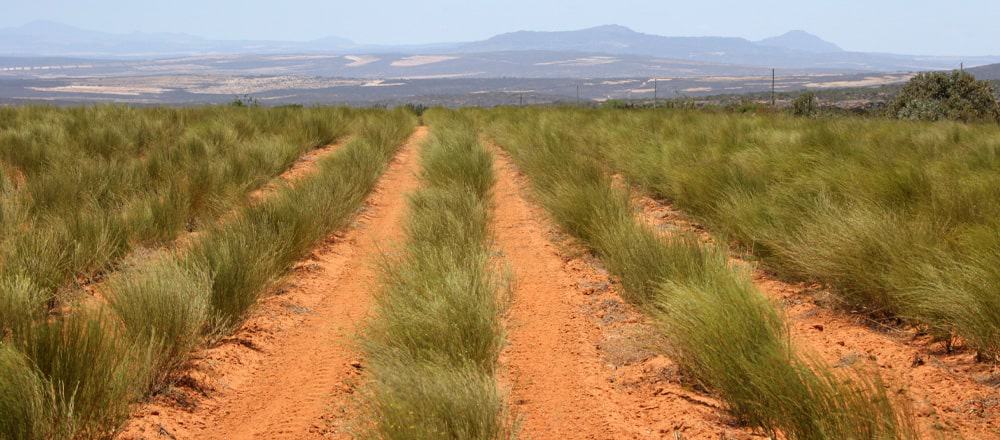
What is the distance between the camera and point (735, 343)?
3.60 m

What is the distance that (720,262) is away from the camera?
4.78 meters

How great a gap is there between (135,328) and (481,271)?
2085 millimetres

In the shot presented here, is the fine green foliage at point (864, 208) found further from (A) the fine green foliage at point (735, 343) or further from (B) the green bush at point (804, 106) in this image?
(B) the green bush at point (804, 106)

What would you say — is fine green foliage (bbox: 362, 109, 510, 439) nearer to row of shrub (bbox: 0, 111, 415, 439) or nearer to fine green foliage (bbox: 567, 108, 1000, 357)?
row of shrub (bbox: 0, 111, 415, 439)

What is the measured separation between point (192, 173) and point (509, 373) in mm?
6539

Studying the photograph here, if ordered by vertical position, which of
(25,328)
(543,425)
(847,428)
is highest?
(25,328)

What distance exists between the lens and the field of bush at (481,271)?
10.6 feet

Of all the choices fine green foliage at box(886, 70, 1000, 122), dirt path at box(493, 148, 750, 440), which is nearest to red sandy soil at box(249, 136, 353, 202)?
dirt path at box(493, 148, 750, 440)

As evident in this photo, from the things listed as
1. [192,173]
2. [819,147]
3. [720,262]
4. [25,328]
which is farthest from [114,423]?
[819,147]

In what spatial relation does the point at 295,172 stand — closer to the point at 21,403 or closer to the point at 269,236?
the point at 269,236

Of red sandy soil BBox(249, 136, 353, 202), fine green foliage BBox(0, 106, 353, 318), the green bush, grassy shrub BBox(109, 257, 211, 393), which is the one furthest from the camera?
the green bush

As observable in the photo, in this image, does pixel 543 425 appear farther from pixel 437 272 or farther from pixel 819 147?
pixel 819 147

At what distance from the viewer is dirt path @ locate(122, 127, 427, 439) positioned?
3.69 meters

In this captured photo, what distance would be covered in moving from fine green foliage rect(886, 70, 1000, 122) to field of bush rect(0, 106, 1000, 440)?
51.3ft
